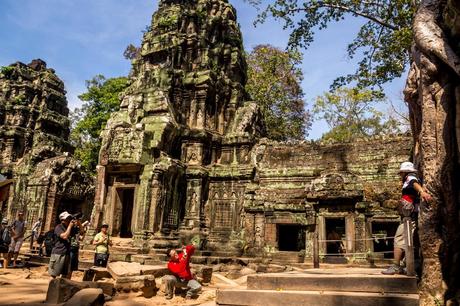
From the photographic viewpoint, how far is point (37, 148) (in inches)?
773

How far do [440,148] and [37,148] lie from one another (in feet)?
64.3

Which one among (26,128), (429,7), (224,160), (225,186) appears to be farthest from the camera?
(26,128)

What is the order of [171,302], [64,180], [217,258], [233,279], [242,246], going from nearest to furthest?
[171,302], [233,279], [217,258], [242,246], [64,180]

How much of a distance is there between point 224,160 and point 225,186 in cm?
140

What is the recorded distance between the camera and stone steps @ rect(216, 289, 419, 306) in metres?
4.02

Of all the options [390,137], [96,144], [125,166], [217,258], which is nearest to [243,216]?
[217,258]

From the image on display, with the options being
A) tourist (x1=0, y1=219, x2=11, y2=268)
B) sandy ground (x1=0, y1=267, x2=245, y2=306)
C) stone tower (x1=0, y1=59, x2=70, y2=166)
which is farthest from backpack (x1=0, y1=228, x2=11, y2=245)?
stone tower (x1=0, y1=59, x2=70, y2=166)

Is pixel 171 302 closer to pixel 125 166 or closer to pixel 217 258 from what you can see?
pixel 217 258

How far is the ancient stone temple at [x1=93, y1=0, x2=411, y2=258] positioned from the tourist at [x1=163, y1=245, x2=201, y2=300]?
199 inches

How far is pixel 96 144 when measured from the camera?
24.7 meters

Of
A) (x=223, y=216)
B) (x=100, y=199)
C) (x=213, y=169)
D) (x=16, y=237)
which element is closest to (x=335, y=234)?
(x=223, y=216)

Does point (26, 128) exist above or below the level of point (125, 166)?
above

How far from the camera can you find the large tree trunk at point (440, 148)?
157 inches

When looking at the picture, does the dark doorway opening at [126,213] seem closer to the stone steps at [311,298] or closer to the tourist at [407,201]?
the stone steps at [311,298]
